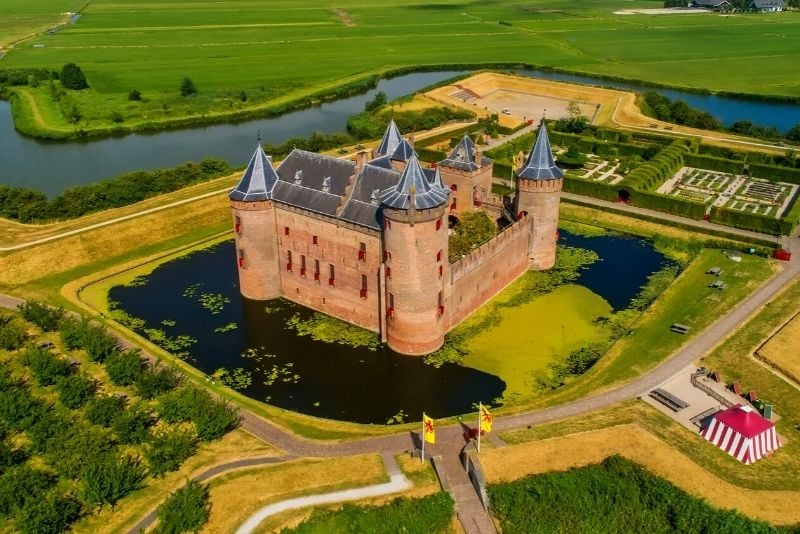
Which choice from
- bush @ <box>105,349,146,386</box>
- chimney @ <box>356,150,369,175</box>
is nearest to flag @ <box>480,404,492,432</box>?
bush @ <box>105,349,146,386</box>

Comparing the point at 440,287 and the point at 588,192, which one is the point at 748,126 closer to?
the point at 588,192

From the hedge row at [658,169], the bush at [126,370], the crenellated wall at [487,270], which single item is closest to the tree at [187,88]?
the hedge row at [658,169]

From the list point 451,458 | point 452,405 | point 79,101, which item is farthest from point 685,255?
point 79,101

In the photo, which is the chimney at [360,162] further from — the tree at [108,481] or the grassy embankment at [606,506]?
the tree at [108,481]

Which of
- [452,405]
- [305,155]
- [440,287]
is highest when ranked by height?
[305,155]

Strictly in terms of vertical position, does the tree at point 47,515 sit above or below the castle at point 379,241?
below

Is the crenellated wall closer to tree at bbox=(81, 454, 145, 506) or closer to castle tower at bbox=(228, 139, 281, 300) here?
castle tower at bbox=(228, 139, 281, 300)

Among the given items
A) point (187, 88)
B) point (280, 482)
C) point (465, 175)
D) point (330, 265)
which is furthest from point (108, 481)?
point (187, 88)
